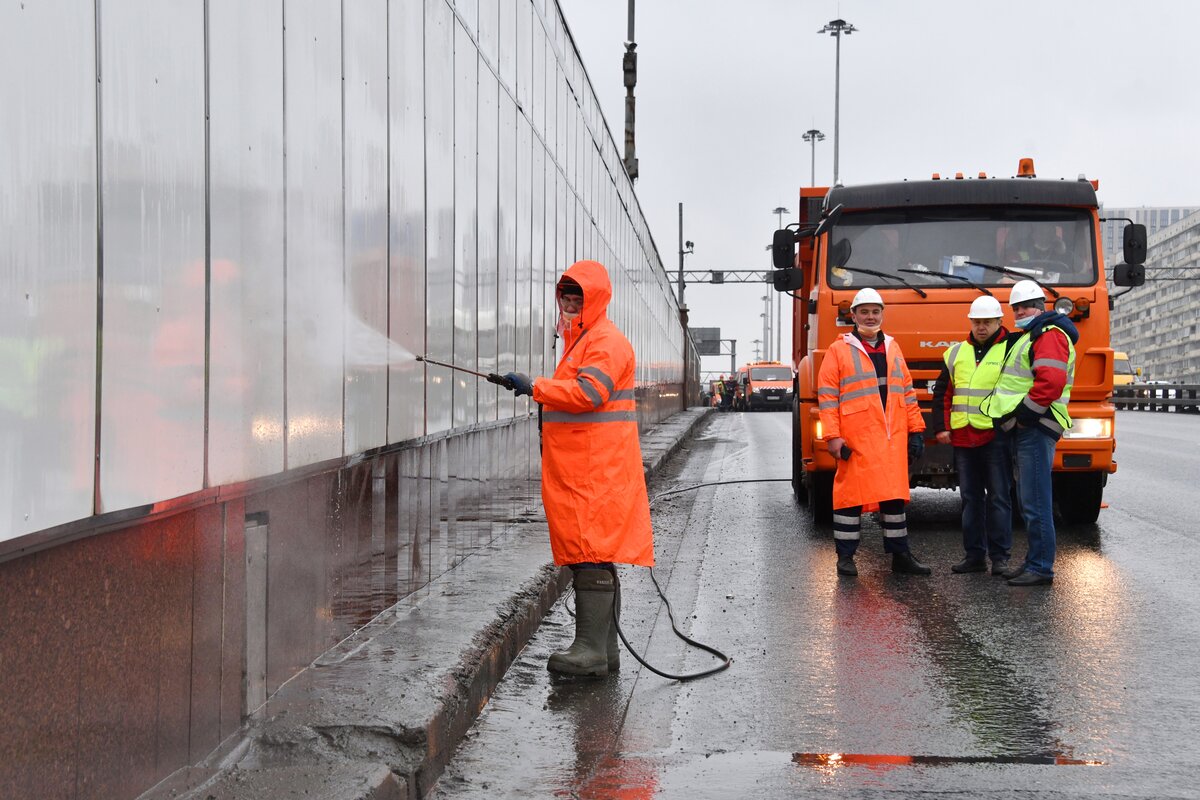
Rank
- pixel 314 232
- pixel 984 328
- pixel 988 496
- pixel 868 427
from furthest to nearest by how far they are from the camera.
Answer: pixel 988 496, pixel 984 328, pixel 868 427, pixel 314 232

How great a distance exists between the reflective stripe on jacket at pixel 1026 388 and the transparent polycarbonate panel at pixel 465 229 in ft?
11.1

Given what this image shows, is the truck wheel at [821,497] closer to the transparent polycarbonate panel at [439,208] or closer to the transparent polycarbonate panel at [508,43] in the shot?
the transparent polycarbonate panel at [508,43]

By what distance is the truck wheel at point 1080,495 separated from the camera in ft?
38.5

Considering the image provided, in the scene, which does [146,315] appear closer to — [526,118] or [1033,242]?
[526,118]

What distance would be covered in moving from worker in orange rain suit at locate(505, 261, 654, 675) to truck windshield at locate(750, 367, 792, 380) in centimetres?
5169

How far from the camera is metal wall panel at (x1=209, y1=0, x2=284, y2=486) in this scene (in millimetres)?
4305

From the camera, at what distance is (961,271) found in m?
11.3

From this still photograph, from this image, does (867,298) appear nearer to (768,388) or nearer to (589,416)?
(589,416)

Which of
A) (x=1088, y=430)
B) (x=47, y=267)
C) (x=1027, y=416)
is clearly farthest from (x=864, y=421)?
(x=47, y=267)

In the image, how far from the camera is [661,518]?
43.5 feet

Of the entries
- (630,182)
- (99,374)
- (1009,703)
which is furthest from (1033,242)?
(630,182)

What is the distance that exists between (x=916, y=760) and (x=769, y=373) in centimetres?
5364

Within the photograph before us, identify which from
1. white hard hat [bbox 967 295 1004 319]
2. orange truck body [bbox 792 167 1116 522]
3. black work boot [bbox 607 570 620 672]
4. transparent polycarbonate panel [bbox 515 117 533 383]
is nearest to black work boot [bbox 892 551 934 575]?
white hard hat [bbox 967 295 1004 319]

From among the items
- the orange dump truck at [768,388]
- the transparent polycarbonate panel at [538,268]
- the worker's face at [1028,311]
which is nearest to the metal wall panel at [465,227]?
the transparent polycarbonate panel at [538,268]
